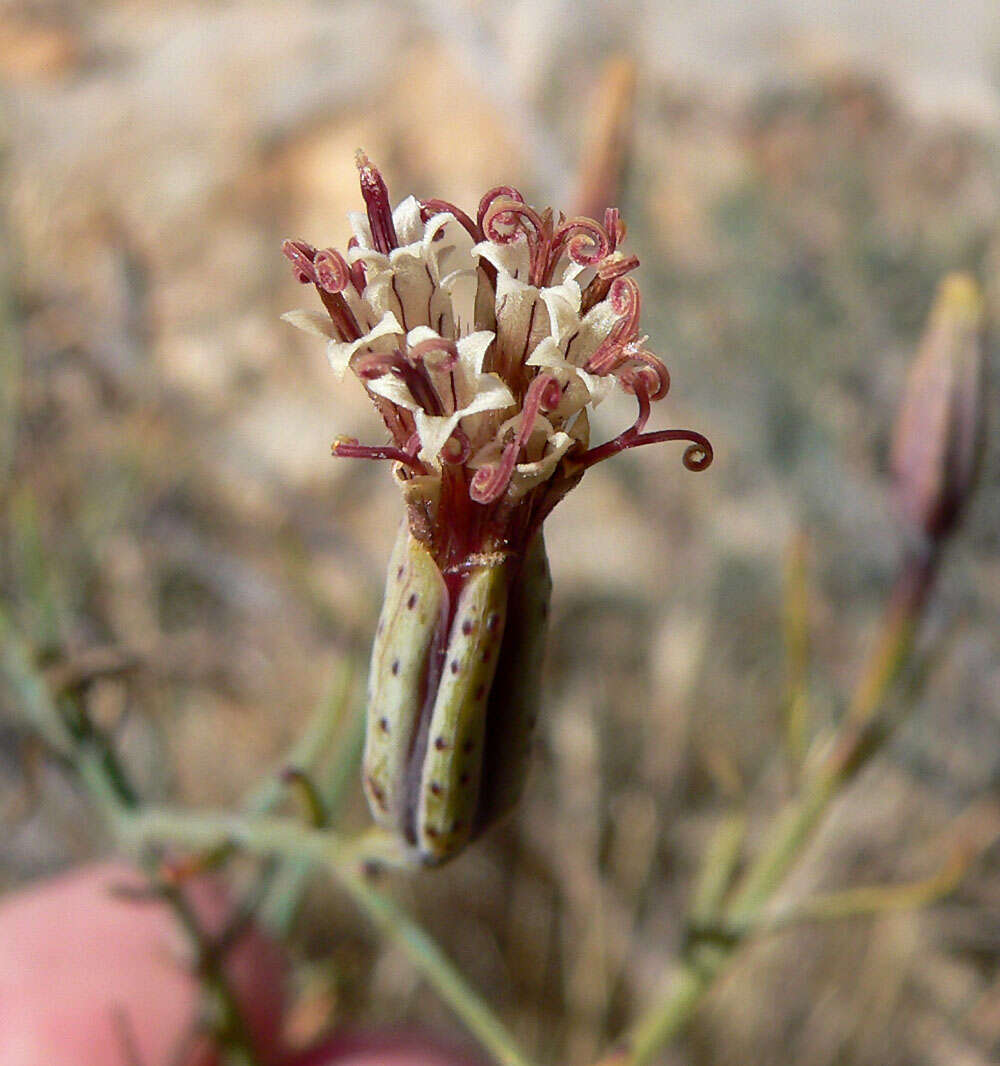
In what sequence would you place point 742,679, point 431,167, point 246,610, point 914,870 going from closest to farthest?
point 914,870 → point 742,679 → point 246,610 → point 431,167

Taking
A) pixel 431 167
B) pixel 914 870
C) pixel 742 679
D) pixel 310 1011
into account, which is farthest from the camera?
pixel 431 167

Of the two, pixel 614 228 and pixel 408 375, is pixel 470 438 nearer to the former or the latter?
pixel 408 375

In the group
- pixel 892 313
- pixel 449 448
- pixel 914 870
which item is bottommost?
pixel 914 870

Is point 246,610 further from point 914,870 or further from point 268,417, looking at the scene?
point 914,870

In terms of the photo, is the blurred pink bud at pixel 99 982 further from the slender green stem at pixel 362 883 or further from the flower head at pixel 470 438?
the flower head at pixel 470 438

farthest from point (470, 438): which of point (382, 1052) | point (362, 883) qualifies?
point (382, 1052)

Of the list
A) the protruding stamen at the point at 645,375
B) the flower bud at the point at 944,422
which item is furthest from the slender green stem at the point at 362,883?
the flower bud at the point at 944,422

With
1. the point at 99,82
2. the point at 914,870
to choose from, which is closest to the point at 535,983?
the point at 914,870
